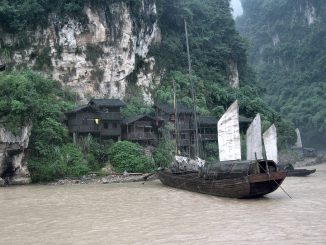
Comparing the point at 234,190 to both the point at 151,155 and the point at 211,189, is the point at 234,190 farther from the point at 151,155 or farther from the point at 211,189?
the point at 151,155

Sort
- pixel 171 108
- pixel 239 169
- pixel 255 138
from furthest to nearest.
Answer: pixel 171 108, pixel 255 138, pixel 239 169

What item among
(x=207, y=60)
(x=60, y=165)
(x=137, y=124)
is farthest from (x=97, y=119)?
(x=207, y=60)

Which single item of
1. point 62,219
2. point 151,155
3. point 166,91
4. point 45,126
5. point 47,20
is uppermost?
point 47,20

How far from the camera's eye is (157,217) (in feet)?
62.5

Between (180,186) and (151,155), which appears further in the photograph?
(151,155)

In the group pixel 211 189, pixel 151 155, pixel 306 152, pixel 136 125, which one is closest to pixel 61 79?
pixel 136 125

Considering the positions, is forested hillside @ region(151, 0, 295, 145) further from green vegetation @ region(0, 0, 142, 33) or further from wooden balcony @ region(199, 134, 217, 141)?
green vegetation @ region(0, 0, 142, 33)

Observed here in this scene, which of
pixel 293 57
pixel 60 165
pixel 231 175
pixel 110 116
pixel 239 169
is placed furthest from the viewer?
pixel 293 57

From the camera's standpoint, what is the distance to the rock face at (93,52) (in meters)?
46.8

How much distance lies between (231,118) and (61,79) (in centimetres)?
2266

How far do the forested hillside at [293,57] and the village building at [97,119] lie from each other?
148ft

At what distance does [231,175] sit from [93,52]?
28.4 metres

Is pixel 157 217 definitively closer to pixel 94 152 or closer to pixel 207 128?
pixel 94 152

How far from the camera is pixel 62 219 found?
19.2 m
